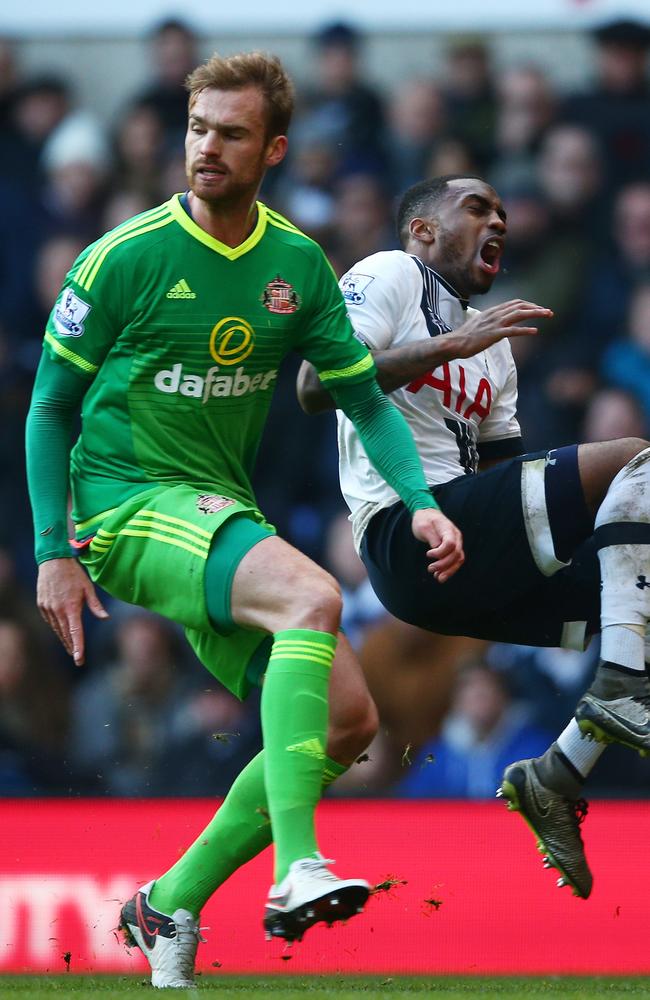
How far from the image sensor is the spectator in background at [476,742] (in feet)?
22.3

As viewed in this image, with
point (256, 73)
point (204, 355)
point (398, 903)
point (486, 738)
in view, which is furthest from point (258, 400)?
point (486, 738)

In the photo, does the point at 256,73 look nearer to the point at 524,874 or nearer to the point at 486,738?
the point at 524,874

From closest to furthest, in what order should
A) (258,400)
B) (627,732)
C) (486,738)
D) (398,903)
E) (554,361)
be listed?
1. (627,732)
2. (258,400)
3. (398,903)
4. (486,738)
5. (554,361)

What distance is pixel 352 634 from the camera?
7156 millimetres

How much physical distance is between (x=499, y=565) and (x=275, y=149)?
4.16 ft

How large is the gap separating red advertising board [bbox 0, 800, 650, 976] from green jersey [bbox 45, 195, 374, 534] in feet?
5.26

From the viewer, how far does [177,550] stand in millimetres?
3943

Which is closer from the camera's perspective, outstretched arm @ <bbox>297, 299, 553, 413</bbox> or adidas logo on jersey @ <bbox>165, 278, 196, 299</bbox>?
adidas logo on jersey @ <bbox>165, 278, 196, 299</bbox>

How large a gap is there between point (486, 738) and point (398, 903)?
1.62 m

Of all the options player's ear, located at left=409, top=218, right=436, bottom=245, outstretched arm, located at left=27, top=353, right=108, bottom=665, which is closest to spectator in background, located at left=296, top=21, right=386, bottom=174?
player's ear, located at left=409, top=218, right=436, bottom=245

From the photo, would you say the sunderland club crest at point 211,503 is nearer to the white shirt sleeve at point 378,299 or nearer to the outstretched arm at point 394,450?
the outstretched arm at point 394,450

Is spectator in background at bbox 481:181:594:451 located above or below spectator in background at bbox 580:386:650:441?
above

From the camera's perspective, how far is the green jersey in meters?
4.08

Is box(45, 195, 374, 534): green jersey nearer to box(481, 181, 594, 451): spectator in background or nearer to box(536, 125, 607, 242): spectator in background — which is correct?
box(481, 181, 594, 451): spectator in background
